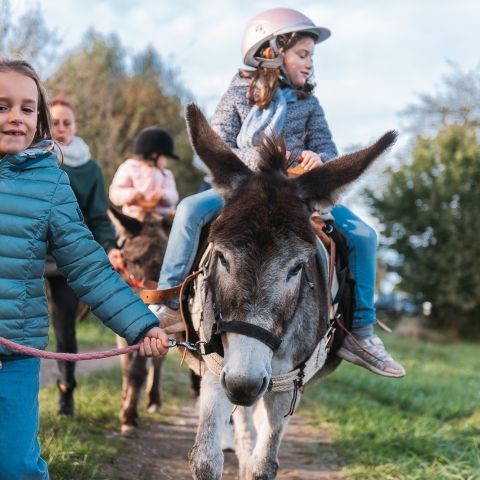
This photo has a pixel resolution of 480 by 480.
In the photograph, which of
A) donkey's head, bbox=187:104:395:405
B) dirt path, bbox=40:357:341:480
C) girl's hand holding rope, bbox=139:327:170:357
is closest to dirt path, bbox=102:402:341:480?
dirt path, bbox=40:357:341:480

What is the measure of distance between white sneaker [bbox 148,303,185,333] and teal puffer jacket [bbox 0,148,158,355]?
142cm

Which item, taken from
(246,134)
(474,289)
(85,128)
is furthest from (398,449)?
(474,289)

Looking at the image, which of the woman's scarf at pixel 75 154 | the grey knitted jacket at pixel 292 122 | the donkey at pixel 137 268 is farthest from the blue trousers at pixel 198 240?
the woman's scarf at pixel 75 154

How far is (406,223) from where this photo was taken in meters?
31.9

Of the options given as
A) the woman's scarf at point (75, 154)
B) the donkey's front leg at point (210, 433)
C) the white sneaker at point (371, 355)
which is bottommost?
the donkey's front leg at point (210, 433)

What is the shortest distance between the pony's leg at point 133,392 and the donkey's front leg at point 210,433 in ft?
9.17

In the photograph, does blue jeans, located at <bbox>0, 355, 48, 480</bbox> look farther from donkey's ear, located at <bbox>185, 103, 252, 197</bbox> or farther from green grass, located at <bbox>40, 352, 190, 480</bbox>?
green grass, located at <bbox>40, 352, 190, 480</bbox>

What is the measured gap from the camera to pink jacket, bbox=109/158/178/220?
734 cm

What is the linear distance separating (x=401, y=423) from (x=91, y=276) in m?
5.02

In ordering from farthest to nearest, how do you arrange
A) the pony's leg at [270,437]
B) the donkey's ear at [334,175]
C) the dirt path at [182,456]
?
the dirt path at [182,456] → the pony's leg at [270,437] → the donkey's ear at [334,175]

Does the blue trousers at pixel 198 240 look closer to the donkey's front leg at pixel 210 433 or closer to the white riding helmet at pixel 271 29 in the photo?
the donkey's front leg at pixel 210 433

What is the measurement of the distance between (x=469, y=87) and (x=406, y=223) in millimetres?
8534

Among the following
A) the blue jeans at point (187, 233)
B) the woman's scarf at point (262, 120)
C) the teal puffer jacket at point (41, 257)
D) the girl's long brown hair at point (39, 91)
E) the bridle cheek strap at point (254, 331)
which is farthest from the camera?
the woman's scarf at point (262, 120)

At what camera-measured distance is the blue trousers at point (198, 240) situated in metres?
4.36
